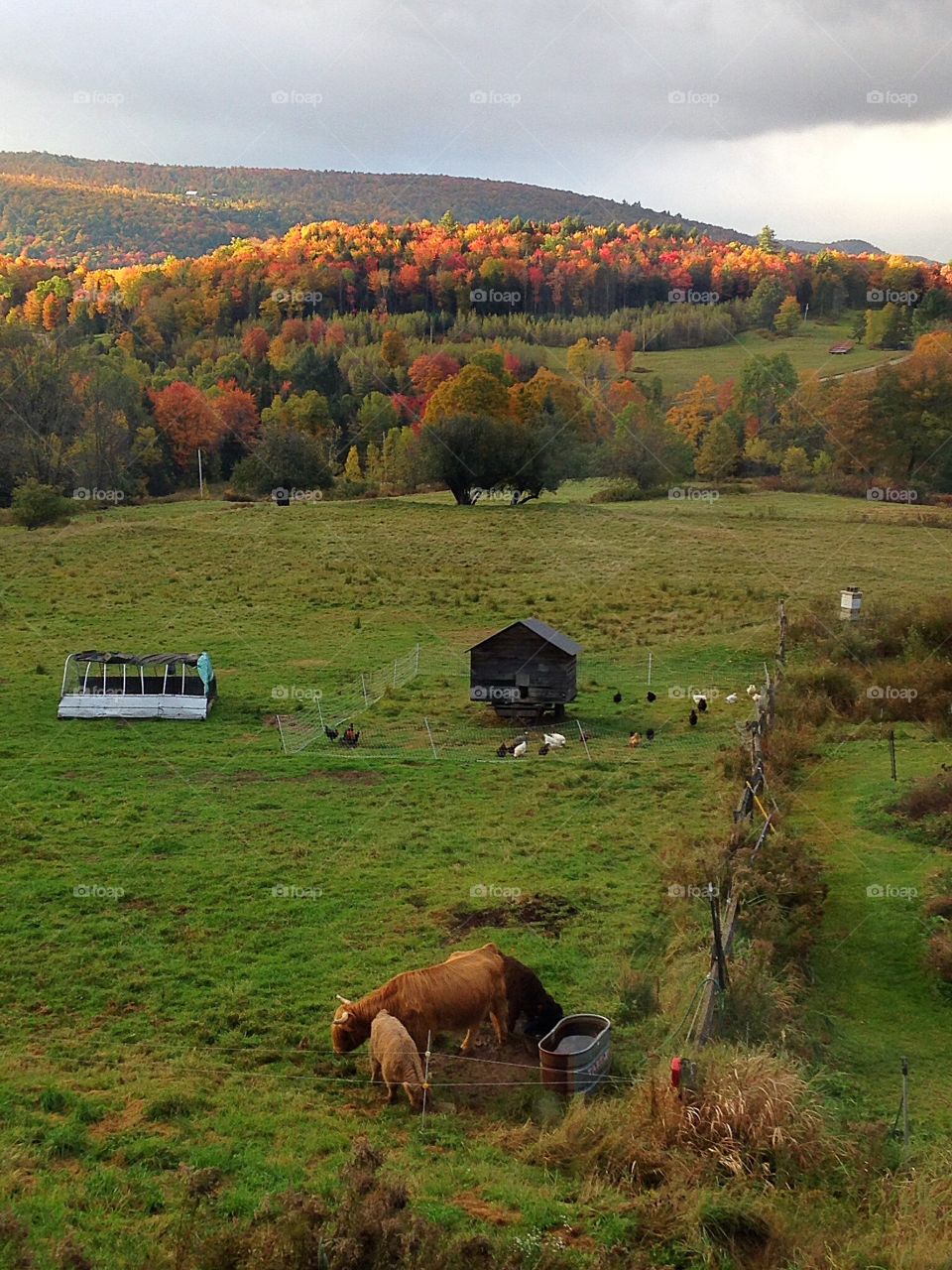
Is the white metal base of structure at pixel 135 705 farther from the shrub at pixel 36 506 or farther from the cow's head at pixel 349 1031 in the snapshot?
the shrub at pixel 36 506

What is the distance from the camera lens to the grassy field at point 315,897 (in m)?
9.30

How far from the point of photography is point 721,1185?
8.66 meters

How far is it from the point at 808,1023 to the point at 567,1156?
4.50m

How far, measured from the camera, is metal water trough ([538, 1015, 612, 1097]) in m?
10.4

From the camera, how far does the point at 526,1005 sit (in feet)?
38.4

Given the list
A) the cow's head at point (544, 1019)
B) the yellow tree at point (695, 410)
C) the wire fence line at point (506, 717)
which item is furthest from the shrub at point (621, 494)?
the cow's head at point (544, 1019)

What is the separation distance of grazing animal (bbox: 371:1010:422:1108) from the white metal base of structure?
17335mm

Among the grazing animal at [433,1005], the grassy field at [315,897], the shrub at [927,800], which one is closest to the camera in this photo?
the grassy field at [315,897]

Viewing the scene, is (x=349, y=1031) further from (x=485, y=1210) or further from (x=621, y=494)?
(x=621, y=494)

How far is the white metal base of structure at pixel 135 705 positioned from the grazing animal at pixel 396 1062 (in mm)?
17335

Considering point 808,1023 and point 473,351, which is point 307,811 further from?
point 473,351

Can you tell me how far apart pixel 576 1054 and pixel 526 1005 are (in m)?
1.45

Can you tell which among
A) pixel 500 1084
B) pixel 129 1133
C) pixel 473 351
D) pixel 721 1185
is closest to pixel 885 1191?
pixel 721 1185

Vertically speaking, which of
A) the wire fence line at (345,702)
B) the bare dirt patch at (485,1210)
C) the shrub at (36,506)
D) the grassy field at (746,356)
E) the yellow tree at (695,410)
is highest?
the grassy field at (746,356)
